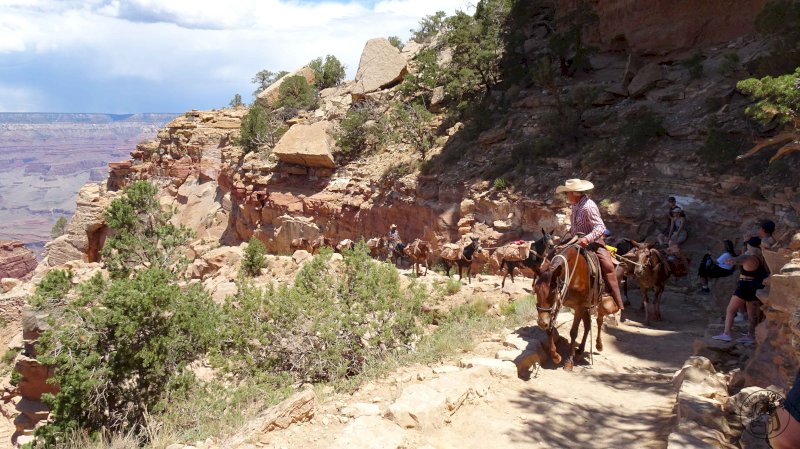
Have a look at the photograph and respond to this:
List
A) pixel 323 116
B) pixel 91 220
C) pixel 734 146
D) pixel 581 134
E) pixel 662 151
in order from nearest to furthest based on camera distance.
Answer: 1. pixel 734 146
2. pixel 662 151
3. pixel 581 134
4. pixel 323 116
5. pixel 91 220

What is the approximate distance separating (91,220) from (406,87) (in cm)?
2017

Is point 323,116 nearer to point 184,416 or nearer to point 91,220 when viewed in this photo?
point 91,220

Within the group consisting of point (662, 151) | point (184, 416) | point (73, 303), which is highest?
point (662, 151)

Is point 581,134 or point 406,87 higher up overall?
point 406,87

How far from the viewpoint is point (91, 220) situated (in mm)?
32281

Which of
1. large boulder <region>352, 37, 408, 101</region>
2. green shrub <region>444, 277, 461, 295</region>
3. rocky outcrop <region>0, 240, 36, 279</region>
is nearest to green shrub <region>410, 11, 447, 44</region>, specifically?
large boulder <region>352, 37, 408, 101</region>

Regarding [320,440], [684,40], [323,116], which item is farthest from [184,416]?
[323,116]

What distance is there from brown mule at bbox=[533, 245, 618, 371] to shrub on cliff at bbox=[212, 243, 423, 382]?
2.85 m

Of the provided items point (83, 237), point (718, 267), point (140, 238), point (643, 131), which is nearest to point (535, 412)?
point (718, 267)

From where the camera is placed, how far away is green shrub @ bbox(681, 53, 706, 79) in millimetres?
16641

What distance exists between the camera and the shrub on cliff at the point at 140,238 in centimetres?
1653

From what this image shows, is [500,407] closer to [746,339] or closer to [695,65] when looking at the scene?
[746,339]

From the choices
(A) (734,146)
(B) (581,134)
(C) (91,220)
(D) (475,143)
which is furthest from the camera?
(C) (91,220)

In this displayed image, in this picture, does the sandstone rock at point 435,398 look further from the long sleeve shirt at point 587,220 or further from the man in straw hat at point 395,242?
the man in straw hat at point 395,242
